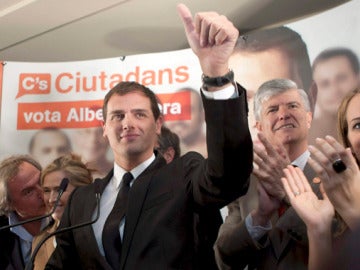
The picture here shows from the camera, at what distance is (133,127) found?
1.96m

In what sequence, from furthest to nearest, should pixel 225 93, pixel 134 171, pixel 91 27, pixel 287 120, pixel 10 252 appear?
pixel 91 27, pixel 10 252, pixel 287 120, pixel 134 171, pixel 225 93

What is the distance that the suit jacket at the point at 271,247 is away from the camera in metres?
1.56

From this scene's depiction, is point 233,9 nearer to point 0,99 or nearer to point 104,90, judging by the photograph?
point 104,90

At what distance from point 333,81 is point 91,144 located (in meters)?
1.24

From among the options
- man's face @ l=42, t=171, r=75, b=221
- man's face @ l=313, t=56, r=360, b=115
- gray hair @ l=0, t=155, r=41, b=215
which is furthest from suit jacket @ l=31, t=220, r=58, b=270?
man's face @ l=313, t=56, r=360, b=115

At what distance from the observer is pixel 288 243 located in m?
1.58

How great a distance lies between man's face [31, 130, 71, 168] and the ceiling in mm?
536

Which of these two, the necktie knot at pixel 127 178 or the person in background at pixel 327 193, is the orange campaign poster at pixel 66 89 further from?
the person in background at pixel 327 193

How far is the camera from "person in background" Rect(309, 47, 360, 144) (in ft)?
6.16

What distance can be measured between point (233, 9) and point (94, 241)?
149cm

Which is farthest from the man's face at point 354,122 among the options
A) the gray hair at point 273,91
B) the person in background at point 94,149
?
the person in background at point 94,149

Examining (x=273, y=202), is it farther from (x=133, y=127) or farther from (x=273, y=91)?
(x=133, y=127)

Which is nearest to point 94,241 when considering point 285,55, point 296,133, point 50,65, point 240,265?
point 240,265

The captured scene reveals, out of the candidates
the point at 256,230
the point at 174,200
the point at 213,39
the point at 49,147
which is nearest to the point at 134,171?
the point at 174,200
